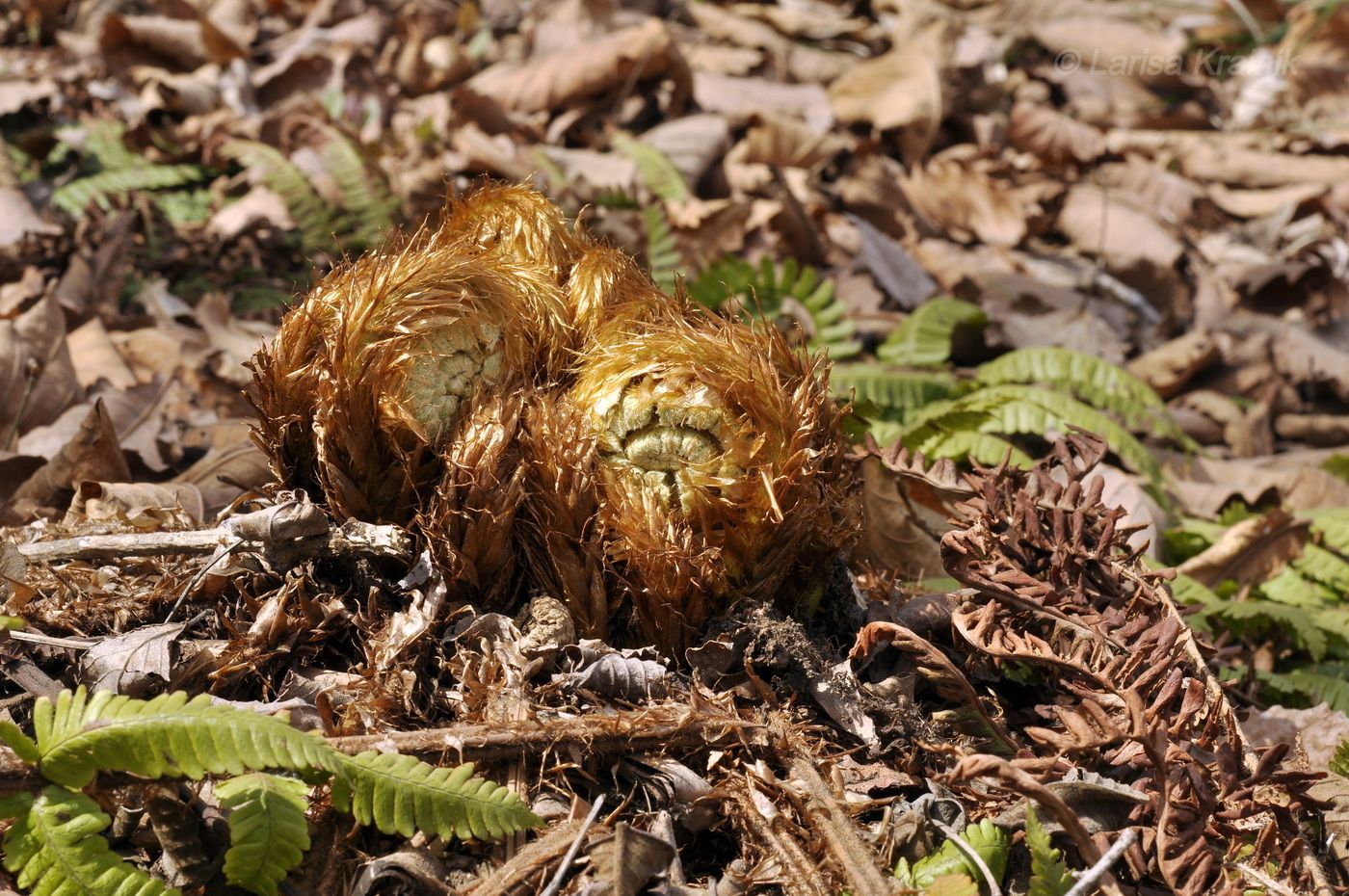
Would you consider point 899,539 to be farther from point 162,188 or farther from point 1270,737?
point 162,188

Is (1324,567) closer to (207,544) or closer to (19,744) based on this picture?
(207,544)

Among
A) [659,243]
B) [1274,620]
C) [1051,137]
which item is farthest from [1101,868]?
[1051,137]

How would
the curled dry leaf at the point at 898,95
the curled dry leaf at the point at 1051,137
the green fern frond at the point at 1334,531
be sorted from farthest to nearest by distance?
the curled dry leaf at the point at 1051,137
the curled dry leaf at the point at 898,95
the green fern frond at the point at 1334,531

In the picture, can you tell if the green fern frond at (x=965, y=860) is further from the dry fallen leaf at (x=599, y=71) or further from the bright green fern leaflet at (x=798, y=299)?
the dry fallen leaf at (x=599, y=71)

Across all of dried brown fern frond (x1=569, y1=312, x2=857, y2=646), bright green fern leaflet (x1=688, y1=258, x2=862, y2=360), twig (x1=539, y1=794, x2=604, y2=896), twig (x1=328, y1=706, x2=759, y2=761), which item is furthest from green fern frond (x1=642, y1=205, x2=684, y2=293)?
twig (x1=539, y1=794, x2=604, y2=896)

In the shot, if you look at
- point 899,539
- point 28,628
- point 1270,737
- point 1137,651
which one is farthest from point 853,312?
point 28,628

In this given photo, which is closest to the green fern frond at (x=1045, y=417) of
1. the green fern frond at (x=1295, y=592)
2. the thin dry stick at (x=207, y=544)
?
the green fern frond at (x=1295, y=592)

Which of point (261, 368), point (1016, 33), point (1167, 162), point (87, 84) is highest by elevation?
point (261, 368)
